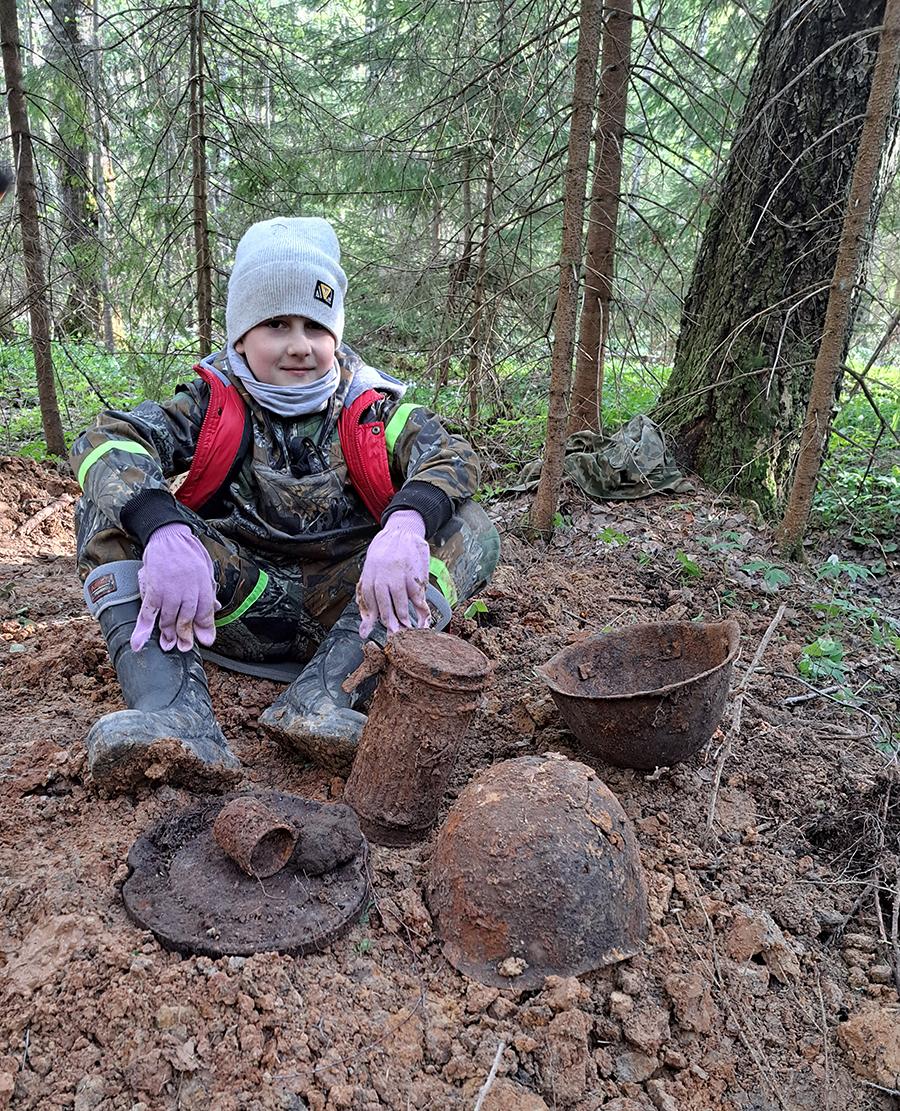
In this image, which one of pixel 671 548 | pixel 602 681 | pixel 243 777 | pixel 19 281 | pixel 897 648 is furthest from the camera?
pixel 19 281

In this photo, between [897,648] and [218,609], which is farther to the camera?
[897,648]

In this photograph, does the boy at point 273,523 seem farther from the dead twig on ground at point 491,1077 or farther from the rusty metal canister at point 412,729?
the dead twig on ground at point 491,1077

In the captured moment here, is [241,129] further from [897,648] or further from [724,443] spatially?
[897,648]

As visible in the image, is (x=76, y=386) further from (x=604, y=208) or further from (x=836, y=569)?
(x=836, y=569)

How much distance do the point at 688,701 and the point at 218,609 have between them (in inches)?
63.4

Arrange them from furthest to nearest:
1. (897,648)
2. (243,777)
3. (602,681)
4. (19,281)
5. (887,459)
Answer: (19,281)
(887,459)
(897,648)
(602,681)
(243,777)

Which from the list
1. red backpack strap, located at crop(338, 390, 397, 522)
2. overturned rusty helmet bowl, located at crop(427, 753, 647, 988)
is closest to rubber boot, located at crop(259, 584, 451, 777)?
red backpack strap, located at crop(338, 390, 397, 522)

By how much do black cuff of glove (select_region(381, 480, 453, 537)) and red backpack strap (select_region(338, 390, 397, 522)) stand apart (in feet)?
0.90

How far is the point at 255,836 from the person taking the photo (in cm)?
Result: 173


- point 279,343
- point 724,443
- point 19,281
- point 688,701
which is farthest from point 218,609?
point 19,281

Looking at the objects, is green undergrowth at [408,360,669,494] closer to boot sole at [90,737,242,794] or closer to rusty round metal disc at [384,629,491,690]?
rusty round metal disc at [384,629,491,690]

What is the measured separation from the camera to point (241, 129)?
19.6 feet

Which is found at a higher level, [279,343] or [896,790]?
[279,343]

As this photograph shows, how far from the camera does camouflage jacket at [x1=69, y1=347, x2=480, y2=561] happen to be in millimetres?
2682
